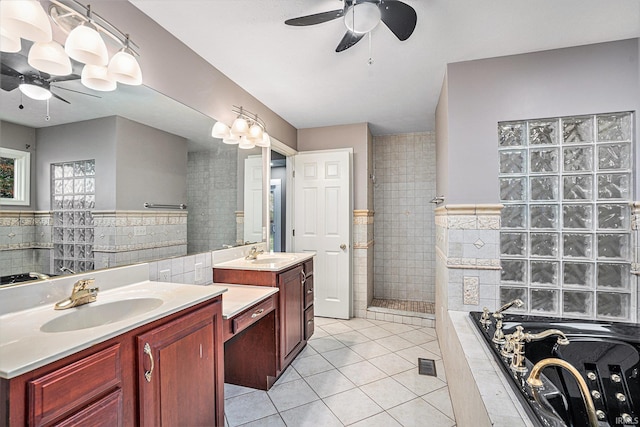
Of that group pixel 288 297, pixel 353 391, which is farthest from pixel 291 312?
pixel 353 391

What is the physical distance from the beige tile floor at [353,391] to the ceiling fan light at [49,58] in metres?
2.03

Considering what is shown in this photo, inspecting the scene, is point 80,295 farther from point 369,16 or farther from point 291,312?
point 369,16

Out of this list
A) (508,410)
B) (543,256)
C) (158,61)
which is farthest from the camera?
(543,256)

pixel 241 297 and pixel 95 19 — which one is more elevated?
pixel 95 19

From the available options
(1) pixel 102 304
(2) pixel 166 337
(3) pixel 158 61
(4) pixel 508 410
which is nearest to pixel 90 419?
(2) pixel 166 337

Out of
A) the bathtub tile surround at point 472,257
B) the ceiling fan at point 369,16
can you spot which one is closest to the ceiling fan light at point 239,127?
the ceiling fan at point 369,16

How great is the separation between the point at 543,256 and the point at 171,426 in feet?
7.97

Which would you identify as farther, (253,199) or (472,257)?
(253,199)

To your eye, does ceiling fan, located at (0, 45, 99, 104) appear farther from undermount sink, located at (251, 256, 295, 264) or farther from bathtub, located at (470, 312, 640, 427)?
bathtub, located at (470, 312, 640, 427)

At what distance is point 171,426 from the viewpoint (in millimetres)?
1175

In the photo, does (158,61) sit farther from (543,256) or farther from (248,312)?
(543,256)

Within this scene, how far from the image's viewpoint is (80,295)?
1.22 meters

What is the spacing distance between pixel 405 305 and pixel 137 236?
125 inches

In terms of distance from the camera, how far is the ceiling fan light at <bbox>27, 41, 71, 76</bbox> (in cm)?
115
